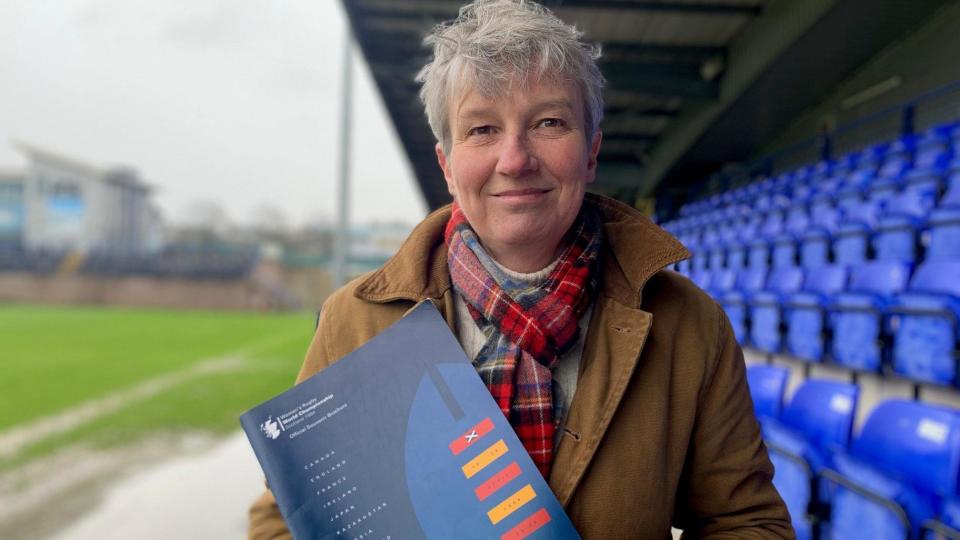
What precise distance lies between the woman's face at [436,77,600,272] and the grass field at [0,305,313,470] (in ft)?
23.0

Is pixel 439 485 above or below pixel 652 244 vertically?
below

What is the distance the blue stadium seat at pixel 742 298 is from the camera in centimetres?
428

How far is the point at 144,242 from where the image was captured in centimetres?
5331

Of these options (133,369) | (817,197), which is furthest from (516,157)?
(133,369)

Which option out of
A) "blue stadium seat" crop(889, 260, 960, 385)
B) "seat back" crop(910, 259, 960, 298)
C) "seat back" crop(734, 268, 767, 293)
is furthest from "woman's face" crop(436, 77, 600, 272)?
"seat back" crop(734, 268, 767, 293)

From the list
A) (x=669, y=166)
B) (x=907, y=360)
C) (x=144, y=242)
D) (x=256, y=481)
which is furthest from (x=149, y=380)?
(x=144, y=242)

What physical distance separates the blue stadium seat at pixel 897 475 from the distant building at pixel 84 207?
4740 centimetres

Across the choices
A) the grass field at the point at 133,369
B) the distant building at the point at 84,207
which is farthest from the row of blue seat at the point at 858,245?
the distant building at the point at 84,207

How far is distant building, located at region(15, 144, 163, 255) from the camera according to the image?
152 ft

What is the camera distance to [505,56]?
0.95 meters

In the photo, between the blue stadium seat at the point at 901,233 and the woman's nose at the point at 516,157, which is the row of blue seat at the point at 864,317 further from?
the woman's nose at the point at 516,157

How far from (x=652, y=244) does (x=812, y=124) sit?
403 inches

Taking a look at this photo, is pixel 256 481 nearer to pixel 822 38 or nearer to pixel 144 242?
pixel 822 38

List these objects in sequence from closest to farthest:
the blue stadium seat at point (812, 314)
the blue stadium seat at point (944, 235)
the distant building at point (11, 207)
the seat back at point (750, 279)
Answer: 1. the blue stadium seat at point (944, 235)
2. the blue stadium seat at point (812, 314)
3. the seat back at point (750, 279)
4. the distant building at point (11, 207)
